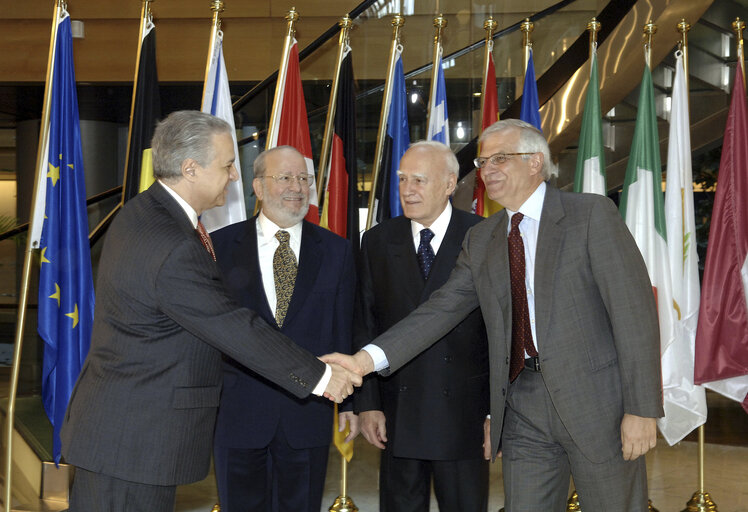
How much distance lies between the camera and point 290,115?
444 centimetres

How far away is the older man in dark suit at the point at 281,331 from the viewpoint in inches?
115

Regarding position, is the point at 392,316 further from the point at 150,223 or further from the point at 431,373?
the point at 150,223

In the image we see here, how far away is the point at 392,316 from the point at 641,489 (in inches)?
41.2

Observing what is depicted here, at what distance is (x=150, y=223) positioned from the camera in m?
2.19

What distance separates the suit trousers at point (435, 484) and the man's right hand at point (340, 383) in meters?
0.44

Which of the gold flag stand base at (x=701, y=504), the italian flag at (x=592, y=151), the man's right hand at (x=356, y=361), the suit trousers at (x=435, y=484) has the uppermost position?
the italian flag at (x=592, y=151)

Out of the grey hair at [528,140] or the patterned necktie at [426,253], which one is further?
the patterned necktie at [426,253]

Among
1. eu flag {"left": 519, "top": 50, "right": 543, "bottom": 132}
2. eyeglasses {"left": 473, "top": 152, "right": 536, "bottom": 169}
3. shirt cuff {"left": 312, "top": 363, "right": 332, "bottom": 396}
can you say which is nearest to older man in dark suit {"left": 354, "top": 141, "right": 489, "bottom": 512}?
eyeglasses {"left": 473, "top": 152, "right": 536, "bottom": 169}

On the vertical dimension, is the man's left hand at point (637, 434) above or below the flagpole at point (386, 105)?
below

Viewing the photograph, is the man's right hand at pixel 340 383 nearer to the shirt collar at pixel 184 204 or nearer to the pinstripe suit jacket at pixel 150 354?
the pinstripe suit jacket at pixel 150 354

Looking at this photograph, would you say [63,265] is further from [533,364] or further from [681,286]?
[681,286]

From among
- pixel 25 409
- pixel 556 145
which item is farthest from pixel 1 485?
pixel 556 145

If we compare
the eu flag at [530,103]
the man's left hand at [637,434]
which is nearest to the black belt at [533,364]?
the man's left hand at [637,434]

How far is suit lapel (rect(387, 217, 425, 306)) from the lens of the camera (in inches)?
120
